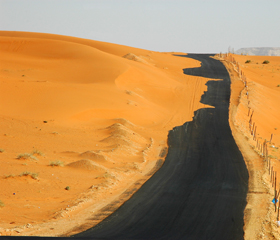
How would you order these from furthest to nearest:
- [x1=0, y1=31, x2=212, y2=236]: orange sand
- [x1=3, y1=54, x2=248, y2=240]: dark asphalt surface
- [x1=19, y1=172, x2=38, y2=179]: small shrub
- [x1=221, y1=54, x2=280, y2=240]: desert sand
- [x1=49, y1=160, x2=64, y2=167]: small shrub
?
[x1=49, y1=160, x2=64, y2=167]: small shrub
[x1=19, y1=172, x2=38, y2=179]: small shrub
[x1=0, y1=31, x2=212, y2=236]: orange sand
[x1=221, y1=54, x2=280, y2=240]: desert sand
[x1=3, y1=54, x2=248, y2=240]: dark asphalt surface

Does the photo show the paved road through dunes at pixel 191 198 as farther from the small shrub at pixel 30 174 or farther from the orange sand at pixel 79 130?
the small shrub at pixel 30 174

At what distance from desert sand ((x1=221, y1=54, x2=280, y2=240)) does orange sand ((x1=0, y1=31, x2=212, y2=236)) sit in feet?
13.8

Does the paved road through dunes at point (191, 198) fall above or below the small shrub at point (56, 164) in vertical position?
above

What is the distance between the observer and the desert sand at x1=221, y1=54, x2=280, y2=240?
11469mm

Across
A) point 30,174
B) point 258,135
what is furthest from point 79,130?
point 258,135

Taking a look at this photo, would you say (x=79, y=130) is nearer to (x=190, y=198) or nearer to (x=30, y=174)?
(x=30, y=174)

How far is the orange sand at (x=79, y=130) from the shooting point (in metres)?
12.5

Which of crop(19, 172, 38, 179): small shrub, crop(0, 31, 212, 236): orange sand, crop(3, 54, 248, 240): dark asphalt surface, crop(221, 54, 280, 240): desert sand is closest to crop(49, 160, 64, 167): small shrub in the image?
crop(0, 31, 212, 236): orange sand

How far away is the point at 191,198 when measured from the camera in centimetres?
1324

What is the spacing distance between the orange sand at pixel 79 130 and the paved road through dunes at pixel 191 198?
36.8 inches

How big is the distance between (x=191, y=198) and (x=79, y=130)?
12.0m

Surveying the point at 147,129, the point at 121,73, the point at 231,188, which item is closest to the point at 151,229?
the point at 231,188

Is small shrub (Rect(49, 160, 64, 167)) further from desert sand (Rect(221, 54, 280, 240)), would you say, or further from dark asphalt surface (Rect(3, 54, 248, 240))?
desert sand (Rect(221, 54, 280, 240))

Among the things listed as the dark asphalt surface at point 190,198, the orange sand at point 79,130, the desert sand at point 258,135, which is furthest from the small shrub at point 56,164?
the desert sand at point 258,135
